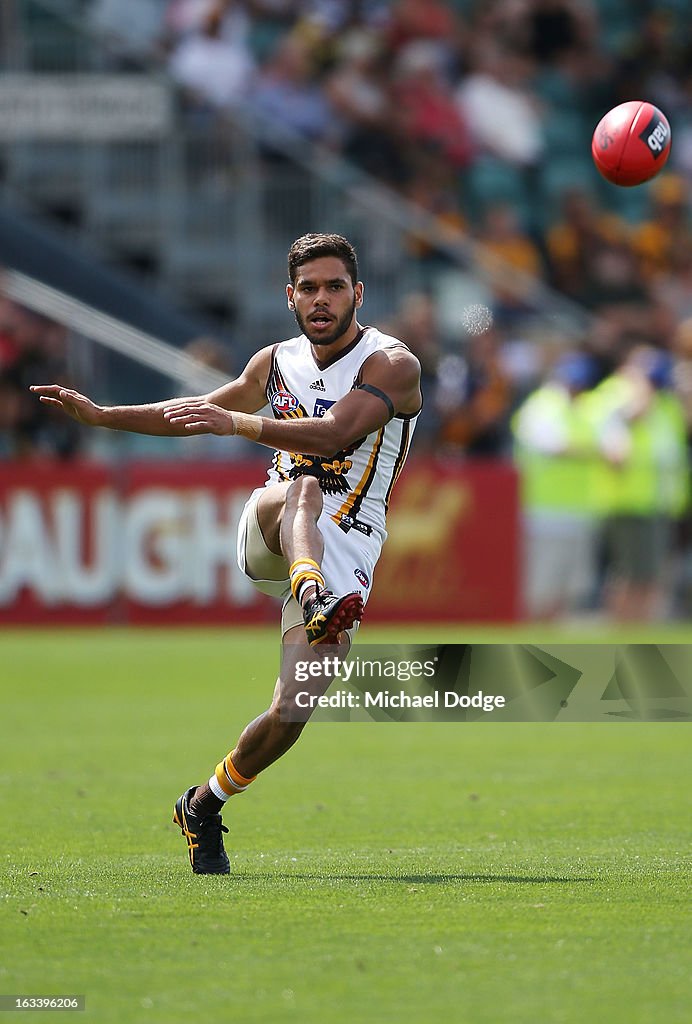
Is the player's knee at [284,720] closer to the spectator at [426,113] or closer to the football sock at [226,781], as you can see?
the football sock at [226,781]

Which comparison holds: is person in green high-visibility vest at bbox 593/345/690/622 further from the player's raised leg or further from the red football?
the player's raised leg

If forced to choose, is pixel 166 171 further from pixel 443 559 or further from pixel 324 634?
pixel 324 634

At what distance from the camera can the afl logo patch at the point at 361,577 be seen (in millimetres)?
7004

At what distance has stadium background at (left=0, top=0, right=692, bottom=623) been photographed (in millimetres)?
18375

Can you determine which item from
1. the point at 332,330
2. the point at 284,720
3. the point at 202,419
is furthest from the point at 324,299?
the point at 284,720

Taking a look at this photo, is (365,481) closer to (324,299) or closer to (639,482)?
(324,299)

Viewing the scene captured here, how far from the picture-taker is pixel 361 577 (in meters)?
7.04

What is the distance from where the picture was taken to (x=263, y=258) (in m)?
20.5

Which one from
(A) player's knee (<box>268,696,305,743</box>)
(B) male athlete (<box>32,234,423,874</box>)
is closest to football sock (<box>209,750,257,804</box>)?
(B) male athlete (<box>32,234,423,874</box>)

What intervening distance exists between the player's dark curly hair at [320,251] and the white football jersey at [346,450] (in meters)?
0.34

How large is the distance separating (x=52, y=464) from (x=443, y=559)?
424 cm

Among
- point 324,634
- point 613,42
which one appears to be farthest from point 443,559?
point 324,634

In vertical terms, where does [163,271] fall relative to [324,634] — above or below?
above

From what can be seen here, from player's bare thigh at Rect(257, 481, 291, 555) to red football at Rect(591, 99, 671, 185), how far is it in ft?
8.15
